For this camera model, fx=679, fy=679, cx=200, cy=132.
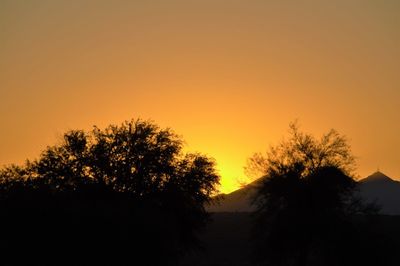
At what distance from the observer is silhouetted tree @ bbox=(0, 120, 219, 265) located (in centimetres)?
4150

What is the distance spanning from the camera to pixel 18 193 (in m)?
48.0

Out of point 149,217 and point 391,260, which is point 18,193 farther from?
point 391,260

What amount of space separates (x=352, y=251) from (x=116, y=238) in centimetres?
1792

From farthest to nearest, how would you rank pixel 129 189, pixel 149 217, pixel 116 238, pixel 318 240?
pixel 129 189 → pixel 318 240 → pixel 149 217 → pixel 116 238

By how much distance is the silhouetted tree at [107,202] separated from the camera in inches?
1634

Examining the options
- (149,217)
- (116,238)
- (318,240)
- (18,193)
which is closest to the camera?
(116,238)

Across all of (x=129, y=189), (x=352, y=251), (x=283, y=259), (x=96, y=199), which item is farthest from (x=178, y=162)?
(x=352, y=251)

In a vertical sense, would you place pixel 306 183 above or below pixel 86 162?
below

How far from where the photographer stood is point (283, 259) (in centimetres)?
5384

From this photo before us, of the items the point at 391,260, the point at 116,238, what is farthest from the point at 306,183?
the point at 116,238

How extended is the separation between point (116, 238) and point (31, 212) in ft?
19.0

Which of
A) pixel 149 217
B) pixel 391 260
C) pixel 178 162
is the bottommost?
pixel 391 260

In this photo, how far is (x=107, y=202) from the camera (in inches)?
2000

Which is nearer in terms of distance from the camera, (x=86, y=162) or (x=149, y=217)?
(x=149, y=217)
